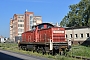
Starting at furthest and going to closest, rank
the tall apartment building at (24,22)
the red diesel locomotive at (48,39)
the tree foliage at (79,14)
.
→ 1. the tall apartment building at (24,22)
2. the tree foliage at (79,14)
3. the red diesel locomotive at (48,39)

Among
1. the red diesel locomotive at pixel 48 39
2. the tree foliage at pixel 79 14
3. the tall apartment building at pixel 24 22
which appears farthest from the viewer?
the tall apartment building at pixel 24 22

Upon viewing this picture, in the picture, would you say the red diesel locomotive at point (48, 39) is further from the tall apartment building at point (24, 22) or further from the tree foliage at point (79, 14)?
the tall apartment building at point (24, 22)

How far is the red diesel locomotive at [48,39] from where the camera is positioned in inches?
845

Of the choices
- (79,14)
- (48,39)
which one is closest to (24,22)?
(79,14)

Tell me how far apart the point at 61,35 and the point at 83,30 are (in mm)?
32472

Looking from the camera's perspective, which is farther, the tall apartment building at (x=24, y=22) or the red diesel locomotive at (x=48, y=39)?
the tall apartment building at (x=24, y=22)

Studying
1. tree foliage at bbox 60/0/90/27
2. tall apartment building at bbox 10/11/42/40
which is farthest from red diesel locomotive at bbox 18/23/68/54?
tall apartment building at bbox 10/11/42/40

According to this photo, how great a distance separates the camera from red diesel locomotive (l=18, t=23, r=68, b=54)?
70.4ft

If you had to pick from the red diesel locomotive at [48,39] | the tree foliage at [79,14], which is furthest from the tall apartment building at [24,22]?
the red diesel locomotive at [48,39]

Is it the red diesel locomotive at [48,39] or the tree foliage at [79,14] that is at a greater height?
the tree foliage at [79,14]

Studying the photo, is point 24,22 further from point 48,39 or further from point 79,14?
point 48,39

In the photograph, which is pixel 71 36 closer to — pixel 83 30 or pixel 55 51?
pixel 83 30

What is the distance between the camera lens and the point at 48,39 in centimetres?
2230

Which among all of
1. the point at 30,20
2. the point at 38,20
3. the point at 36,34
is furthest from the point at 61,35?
the point at 38,20
